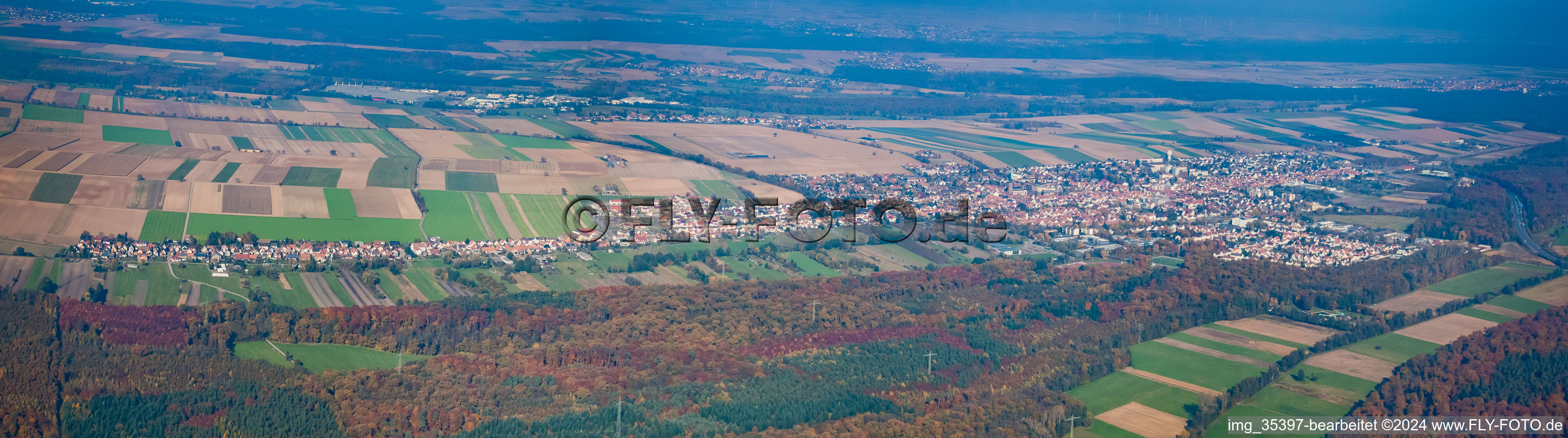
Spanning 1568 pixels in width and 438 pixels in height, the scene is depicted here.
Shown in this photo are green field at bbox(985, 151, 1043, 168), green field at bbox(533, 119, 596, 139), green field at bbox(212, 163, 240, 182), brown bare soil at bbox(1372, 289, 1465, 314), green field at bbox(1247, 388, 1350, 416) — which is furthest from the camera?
green field at bbox(985, 151, 1043, 168)

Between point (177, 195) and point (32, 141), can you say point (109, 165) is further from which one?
point (177, 195)

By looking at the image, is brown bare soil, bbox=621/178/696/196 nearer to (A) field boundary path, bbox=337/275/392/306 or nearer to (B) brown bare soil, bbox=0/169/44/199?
(A) field boundary path, bbox=337/275/392/306

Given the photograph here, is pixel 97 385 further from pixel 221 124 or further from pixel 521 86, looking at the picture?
pixel 521 86

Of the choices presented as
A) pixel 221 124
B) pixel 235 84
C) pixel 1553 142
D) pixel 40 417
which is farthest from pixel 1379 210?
pixel 235 84

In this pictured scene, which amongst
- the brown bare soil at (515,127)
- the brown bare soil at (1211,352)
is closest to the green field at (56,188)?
the brown bare soil at (515,127)

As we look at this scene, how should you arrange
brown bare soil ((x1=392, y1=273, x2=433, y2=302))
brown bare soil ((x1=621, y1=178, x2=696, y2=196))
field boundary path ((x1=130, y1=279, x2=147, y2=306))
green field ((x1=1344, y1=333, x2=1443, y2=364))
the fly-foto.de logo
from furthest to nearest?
brown bare soil ((x1=621, y1=178, x2=696, y2=196)), the fly-foto.de logo, brown bare soil ((x1=392, y1=273, x2=433, y2=302)), field boundary path ((x1=130, y1=279, x2=147, y2=306)), green field ((x1=1344, y1=333, x2=1443, y2=364))

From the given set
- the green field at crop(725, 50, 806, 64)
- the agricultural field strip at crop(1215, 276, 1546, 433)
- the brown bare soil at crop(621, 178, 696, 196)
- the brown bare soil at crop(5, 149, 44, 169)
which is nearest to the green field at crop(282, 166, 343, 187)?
the brown bare soil at crop(5, 149, 44, 169)
